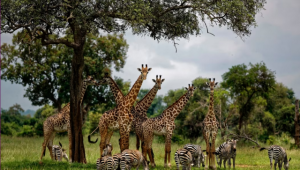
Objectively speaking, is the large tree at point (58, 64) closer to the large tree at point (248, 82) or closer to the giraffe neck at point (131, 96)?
the large tree at point (248, 82)

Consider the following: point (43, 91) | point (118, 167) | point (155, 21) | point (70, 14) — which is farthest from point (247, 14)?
point (43, 91)

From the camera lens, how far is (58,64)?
3002 centimetres

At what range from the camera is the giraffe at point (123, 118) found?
12977 millimetres

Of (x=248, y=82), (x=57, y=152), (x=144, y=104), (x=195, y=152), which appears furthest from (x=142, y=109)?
(x=248, y=82)

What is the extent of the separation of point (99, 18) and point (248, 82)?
13.6 meters

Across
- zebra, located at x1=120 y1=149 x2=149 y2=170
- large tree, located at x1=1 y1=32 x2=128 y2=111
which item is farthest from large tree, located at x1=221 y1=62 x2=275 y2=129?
zebra, located at x1=120 y1=149 x2=149 y2=170

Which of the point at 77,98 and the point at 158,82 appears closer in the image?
the point at 158,82

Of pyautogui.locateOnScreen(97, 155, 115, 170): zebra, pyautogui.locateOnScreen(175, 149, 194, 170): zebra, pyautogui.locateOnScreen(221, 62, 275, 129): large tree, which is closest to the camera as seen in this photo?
pyautogui.locateOnScreen(97, 155, 115, 170): zebra

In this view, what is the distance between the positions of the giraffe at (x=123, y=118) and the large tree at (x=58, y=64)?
1517 centimetres

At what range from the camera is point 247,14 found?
48.5 ft

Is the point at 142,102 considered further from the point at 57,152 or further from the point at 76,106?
the point at 57,152

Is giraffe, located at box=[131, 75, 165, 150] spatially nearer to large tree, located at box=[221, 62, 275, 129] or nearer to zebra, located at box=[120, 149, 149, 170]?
zebra, located at box=[120, 149, 149, 170]

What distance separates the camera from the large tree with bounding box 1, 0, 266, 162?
13781 mm

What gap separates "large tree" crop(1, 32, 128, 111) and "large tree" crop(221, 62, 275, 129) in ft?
29.6
